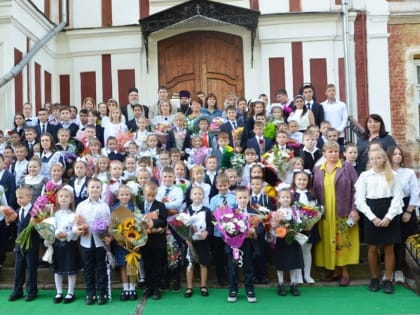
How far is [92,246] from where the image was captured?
6285 millimetres

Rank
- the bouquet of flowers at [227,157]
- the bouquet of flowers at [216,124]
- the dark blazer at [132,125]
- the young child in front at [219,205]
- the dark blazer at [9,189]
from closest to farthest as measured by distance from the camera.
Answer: the young child in front at [219,205] < the dark blazer at [9,189] < the bouquet of flowers at [227,157] < the bouquet of flowers at [216,124] < the dark blazer at [132,125]

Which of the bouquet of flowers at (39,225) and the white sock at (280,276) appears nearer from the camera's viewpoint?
the bouquet of flowers at (39,225)

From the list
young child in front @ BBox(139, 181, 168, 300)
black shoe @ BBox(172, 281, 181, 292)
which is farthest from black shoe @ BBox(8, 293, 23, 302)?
black shoe @ BBox(172, 281, 181, 292)

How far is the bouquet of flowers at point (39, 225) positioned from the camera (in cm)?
625

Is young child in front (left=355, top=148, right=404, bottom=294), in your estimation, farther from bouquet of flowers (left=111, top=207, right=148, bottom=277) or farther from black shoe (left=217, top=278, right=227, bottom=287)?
bouquet of flowers (left=111, top=207, right=148, bottom=277)

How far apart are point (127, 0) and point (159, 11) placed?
91 cm

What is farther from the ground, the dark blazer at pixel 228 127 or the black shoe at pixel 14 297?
the dark blazer at pixel 228 127

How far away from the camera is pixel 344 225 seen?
6.89 m


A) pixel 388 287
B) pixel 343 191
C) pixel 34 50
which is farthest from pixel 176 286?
pixel 34 50

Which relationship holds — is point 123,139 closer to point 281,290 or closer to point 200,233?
point 200,233

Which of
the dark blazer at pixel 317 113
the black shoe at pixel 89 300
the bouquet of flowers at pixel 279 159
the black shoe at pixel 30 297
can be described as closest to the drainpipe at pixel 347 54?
the dark blazer at pixel 317 113

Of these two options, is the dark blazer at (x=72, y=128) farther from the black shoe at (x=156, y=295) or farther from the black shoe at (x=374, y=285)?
the black shoe at (x=374, y=285)

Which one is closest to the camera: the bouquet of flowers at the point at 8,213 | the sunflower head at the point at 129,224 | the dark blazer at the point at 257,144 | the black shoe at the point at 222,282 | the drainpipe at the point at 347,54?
the sunflower head at the point at 129,224

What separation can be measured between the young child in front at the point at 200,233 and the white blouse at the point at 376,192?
1829 mm
